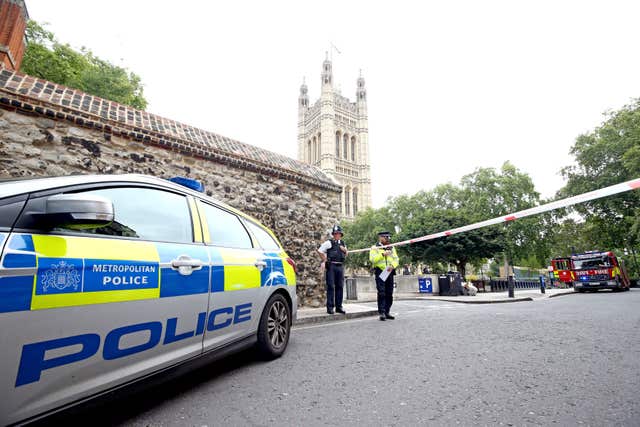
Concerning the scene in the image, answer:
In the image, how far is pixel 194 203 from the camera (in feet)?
9.46

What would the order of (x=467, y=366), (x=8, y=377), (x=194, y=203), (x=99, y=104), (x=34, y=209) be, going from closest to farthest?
(x=8, y=377), (x=34, y=209), (x=194, y=203), (x=467, y=366), (x=99, y=104)

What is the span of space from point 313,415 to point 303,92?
9865cm

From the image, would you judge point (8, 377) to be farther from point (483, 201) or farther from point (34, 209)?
point (483, 201)

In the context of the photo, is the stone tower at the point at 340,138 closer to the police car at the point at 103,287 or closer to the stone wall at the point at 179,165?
the stone wall at the point at 179,165

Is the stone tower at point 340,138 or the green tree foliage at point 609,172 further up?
the stone tower at point 340,138

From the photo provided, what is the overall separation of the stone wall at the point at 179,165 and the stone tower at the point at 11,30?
7.73m

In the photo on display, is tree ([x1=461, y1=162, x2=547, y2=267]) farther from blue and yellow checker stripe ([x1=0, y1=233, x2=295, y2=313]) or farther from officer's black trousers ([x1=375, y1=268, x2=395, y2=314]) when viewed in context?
blue and yellow checker stripe ([x1=0, y1=233, x2=295, y2=313])

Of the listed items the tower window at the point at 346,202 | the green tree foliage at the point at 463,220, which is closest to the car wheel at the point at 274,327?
the green tree foliage at the point at 463,220

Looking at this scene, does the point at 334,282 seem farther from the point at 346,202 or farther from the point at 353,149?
the point at 353,149

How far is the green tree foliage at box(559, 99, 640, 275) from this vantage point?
82.0 ft

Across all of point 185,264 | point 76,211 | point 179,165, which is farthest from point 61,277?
point 179,165

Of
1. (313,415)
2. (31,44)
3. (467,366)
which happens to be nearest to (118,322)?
(313,415)

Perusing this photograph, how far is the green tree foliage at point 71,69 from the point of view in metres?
17.6

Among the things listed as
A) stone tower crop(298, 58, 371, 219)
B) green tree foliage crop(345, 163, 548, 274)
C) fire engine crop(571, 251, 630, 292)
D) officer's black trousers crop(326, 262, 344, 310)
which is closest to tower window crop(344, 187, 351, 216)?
stone tower crop(298, 58, 371, 219)
